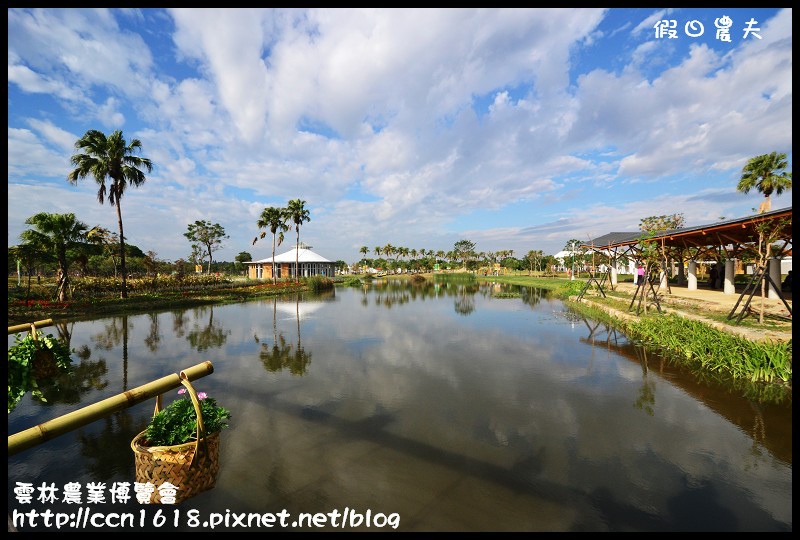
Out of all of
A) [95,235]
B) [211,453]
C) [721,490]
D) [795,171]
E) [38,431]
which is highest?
[95,235]

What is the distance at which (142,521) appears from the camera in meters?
3.99

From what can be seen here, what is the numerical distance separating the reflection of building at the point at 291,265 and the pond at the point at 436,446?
144 ft

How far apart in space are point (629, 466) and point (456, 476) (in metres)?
2.74

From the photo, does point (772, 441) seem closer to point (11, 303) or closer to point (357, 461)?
point (357, 461)

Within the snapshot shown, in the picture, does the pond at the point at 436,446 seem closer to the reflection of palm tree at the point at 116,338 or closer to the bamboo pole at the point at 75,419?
the reflection of palm tree at the point at 116,338

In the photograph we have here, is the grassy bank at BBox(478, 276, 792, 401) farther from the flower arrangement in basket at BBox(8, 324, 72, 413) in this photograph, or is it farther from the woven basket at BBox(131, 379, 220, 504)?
the flower arrangement in basket at BBox(8, 324, 72, 413)

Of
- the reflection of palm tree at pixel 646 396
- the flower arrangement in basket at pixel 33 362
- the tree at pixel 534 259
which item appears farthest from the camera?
the tree at pixel 534 259

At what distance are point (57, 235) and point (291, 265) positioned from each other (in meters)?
34.3

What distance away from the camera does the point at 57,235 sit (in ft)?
66.8

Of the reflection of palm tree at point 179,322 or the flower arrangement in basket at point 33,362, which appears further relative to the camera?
the reflection of palm tree at point 179,322

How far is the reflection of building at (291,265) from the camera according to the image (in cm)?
5456

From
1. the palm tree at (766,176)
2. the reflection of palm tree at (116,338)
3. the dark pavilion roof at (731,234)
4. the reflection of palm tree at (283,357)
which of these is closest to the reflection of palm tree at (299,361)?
the reflection of palm tree at (283,357)

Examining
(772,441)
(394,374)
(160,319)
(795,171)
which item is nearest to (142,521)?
(394,374)

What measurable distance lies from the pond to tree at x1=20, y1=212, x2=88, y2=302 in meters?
14.2
